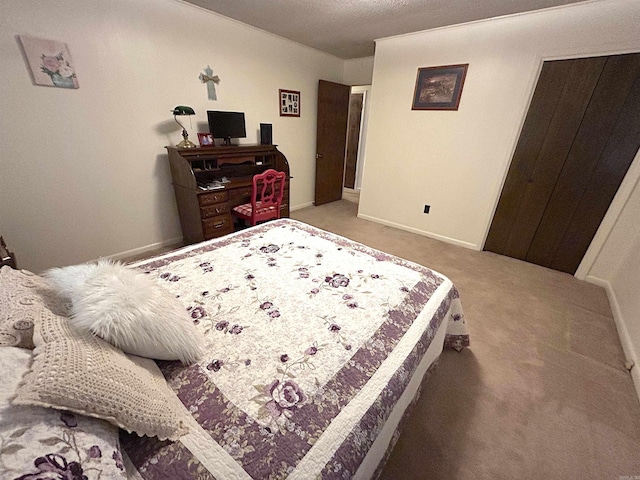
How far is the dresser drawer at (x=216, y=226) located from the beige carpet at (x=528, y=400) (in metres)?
2.29

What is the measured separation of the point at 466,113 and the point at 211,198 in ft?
9.40

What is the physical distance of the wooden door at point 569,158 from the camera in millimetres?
2125

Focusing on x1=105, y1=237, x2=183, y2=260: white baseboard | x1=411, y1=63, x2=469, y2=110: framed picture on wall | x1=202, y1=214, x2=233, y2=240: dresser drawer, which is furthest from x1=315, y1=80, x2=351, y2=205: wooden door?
x1=105, y1=237, x2=183, y2=260: white baseboard

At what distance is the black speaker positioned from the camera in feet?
10.5

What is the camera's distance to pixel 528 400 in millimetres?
1374

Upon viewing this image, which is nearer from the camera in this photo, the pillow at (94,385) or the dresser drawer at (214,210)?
the pillow at (94,385)

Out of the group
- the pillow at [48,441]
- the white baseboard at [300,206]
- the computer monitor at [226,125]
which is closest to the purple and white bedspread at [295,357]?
the pillow at [48,441]

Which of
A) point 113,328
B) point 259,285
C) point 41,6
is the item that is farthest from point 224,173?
point 113,328

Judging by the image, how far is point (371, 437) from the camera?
2.42 feet

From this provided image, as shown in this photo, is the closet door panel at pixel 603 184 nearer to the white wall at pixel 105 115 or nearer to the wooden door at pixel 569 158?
the wooden door at pixel 569 158

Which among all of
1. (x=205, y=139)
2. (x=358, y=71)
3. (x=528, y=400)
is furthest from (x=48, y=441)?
(x=358, y=71)

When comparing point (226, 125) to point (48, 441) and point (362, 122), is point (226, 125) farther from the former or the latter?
point (362, 122)

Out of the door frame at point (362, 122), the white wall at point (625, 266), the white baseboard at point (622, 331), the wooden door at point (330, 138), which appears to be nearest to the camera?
the white baseboard at point (622, 331)

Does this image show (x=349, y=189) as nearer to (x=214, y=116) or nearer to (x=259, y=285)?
(x=214, y=116)
